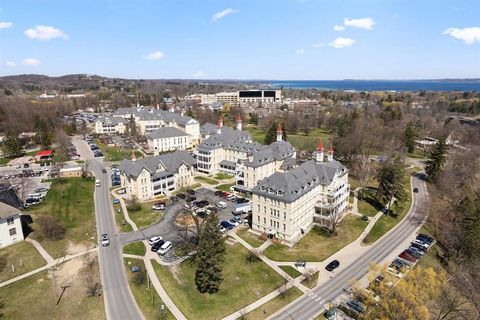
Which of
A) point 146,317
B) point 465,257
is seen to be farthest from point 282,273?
point 465,257

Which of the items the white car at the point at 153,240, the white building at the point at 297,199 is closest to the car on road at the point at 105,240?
the white car at the point at 153,240

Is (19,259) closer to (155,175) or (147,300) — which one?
(147,300)

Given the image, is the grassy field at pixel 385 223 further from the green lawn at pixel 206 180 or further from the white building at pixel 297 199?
the green lawn at pixel 206 180

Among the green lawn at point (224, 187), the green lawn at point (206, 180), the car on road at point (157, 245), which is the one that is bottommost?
Result: the car on road at point (157, 245)

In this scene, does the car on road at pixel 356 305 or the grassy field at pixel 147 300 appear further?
the car on road at pixel 356 305

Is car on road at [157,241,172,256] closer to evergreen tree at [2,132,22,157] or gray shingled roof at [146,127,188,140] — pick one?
gray shingled roof at [146,127,188,140]

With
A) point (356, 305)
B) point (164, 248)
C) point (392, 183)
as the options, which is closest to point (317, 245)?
point (356, 305)
